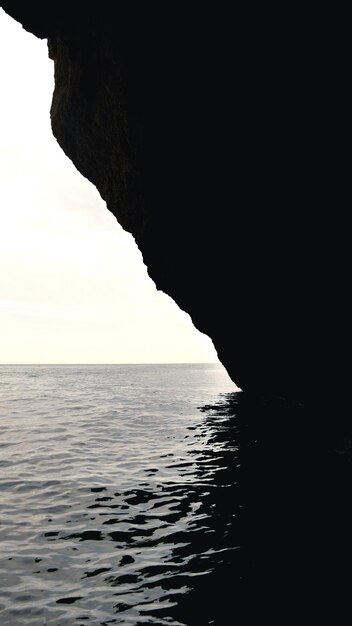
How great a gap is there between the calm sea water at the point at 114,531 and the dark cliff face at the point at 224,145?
600cm

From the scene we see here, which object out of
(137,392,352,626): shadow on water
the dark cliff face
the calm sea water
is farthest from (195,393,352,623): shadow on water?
the dark cliff face

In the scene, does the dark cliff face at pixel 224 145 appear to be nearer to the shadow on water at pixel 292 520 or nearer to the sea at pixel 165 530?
the shadow on water at pixel 292 520

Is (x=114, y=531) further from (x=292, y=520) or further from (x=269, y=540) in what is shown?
(x=292, y=520)

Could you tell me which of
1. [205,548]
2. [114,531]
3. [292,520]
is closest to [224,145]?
[292,520]

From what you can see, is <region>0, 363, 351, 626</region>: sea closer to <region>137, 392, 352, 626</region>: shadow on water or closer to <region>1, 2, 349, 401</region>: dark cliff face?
<region>137, 392, 352, 626</region>: shadow on water

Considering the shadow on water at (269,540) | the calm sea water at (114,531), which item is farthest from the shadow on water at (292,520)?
the calm sea water at (114,531)

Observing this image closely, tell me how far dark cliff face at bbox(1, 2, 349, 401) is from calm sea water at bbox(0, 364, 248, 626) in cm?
600

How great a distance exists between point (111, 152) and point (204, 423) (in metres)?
14.3

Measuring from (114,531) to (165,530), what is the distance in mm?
916

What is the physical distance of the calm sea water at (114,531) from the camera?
4.94 m

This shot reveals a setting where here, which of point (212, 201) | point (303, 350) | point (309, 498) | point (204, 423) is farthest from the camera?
point (204, 423)

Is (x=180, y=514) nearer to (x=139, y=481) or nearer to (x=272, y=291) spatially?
(x=139, y=481)

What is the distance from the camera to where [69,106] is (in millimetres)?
13539

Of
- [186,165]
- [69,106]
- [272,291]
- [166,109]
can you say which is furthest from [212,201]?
[69,106]
